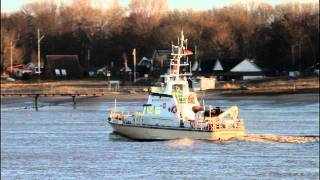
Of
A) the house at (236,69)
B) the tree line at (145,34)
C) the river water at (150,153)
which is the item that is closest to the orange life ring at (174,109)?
the river water at (150,153)

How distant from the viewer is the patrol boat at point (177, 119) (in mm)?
48875

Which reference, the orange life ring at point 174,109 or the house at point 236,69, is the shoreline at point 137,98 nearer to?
the house at point 236,69

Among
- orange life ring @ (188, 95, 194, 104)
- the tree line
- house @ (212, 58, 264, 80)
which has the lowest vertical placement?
orange life ring @ (188, 95, 194, 104)

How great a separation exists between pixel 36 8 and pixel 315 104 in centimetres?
4450

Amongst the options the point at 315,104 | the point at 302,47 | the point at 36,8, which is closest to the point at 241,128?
the point at 315,104

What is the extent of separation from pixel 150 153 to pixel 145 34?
11289cm

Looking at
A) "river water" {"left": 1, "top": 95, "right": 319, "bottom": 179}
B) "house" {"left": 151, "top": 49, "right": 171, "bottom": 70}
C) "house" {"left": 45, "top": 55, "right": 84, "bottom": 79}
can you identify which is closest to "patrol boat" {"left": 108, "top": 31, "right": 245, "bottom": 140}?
"river water" {"left": 1, "top": 95, "right": 319, "bottom": 179}

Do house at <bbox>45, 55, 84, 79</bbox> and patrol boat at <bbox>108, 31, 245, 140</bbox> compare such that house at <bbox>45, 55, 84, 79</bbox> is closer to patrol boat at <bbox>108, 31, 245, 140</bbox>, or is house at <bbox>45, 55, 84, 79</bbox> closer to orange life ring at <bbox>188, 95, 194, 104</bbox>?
patrol boat at <bbox>108, 31, 245, 140</bbox>

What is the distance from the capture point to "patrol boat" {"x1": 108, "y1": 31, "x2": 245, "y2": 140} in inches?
1924

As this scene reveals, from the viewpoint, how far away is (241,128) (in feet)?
163

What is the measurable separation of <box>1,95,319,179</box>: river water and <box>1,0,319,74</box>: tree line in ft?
149

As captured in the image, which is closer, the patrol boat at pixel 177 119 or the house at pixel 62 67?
the patrol boat at pixel 177 119

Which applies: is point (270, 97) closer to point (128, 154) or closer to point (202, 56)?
point (202, 56)

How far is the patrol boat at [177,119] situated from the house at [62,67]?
97186mm
